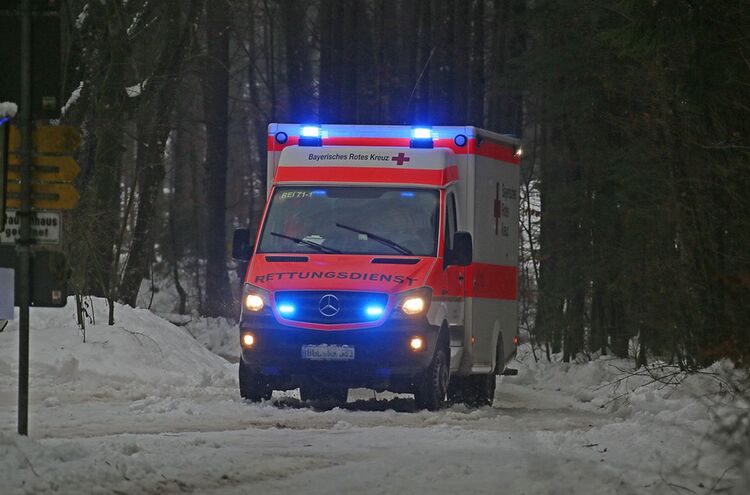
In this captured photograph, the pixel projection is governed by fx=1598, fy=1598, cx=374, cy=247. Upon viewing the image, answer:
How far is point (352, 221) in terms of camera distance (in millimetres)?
17594

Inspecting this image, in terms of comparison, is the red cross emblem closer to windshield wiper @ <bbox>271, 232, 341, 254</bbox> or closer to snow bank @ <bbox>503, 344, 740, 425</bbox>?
windshield wiper @ <bbox>271, 232, 341, 254</bbox>

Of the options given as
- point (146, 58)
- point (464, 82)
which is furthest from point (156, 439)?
point (464, 82)

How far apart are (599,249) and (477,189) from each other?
997 centimetres

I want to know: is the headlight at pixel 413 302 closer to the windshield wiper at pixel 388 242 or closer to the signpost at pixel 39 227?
the windshield wiper at pixel 388 242

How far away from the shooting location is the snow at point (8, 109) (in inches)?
446

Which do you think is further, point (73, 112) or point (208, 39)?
point (208, 39)

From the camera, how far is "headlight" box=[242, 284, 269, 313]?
16922 millimetres

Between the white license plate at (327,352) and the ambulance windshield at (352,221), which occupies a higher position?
the ambulance windshield at (352,221)

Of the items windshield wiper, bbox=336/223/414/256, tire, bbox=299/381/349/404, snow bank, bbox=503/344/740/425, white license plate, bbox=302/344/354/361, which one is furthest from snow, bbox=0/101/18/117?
tire, bbox=299/381/349/404

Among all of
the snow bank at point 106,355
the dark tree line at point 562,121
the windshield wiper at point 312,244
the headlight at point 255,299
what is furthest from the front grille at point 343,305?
the dark tree line at point 562,121

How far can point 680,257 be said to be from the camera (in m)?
23.9

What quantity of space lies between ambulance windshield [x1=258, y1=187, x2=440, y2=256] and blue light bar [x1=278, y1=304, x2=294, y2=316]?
80 centimetres

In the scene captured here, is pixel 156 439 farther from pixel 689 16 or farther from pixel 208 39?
pixel 208 39

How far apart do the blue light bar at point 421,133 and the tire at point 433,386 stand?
258 cm
